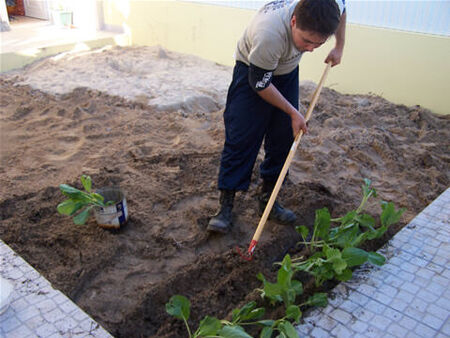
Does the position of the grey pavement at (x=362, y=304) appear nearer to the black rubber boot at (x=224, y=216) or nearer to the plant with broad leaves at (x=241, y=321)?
the plant with broad leaves at (x=241, y=321)

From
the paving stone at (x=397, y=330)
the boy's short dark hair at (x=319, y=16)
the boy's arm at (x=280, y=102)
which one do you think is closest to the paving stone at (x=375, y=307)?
the paving stone at (x=397, y=330)

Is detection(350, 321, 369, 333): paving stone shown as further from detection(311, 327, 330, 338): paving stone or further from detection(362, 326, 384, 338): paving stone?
detection(311, 327, 330, 338): paving stone

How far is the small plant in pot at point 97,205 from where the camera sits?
2723 mm

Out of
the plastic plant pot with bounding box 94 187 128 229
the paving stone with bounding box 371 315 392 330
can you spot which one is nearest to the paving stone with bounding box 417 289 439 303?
the paving stone with bounding box 371 315 392 330

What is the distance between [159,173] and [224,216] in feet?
3.35

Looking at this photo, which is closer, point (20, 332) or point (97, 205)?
point (20, 332)

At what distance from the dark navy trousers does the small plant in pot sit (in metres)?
0.75

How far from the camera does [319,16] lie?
2.13 metres

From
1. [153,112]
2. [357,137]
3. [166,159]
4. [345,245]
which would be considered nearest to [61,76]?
[153,112]

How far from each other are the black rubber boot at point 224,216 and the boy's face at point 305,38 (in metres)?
1.19

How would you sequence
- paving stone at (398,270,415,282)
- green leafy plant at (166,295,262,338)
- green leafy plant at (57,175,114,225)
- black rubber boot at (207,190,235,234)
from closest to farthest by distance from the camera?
green leafy plant at (166,295,262,338) < paving stone at (398,270,415,282) < green leafy plant at (57,175,114,225) < black rubber boot at (207,190,235,234)

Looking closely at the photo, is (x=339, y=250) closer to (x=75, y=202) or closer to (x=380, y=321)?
(x=380, y=321)

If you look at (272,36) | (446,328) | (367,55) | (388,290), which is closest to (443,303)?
(446,328)

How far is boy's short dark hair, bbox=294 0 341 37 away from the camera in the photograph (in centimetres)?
213
